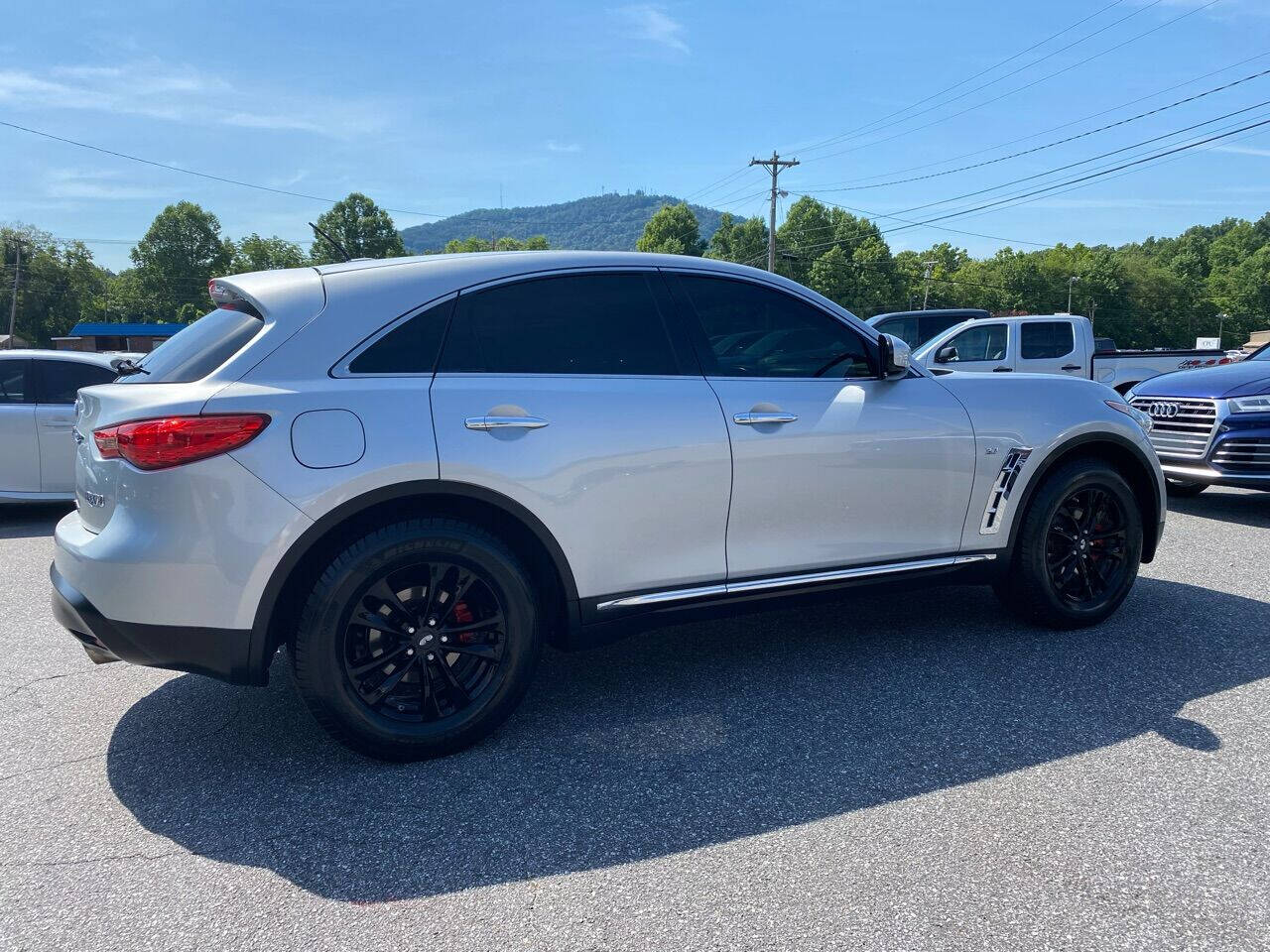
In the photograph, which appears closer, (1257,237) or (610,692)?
(610,692)

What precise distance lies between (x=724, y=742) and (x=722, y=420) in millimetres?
1204

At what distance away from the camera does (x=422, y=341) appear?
3035 millimetres

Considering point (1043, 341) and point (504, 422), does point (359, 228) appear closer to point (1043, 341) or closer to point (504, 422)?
point (1043, 341)

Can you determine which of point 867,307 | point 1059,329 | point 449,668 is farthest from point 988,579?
point 867,307

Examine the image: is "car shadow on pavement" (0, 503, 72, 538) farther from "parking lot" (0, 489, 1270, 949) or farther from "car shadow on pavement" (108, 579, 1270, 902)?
"car shadow on pavement" (108, 579, 1270, 902)

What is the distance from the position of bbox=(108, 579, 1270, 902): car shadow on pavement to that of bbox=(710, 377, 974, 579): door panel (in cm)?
57

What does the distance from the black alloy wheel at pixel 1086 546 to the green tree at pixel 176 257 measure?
4240 inches

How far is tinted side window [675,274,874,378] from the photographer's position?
352 centimetres

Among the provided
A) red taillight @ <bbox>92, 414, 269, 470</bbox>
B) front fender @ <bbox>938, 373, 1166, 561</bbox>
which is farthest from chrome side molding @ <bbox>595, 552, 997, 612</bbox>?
red taillight @ <bbox>92, 414, 269, 470</bbox>

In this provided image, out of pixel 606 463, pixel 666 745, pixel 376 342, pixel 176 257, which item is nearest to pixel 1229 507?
pixel 666 745

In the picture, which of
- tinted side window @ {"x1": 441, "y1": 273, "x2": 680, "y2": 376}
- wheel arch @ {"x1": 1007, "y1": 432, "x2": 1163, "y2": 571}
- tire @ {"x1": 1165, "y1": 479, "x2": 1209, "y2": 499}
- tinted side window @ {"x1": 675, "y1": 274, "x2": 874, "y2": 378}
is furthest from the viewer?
tire @ {"x1": 1165, "y1": 479, "x2": 1209, "y2": 499}

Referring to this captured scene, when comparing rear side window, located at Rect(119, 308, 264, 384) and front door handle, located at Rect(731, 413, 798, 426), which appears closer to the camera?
rear side window, located at Rect(119, 308, 264, 384)

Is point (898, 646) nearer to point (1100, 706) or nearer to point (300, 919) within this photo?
point (1100, 706)

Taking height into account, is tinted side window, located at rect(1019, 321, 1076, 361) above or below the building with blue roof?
below
